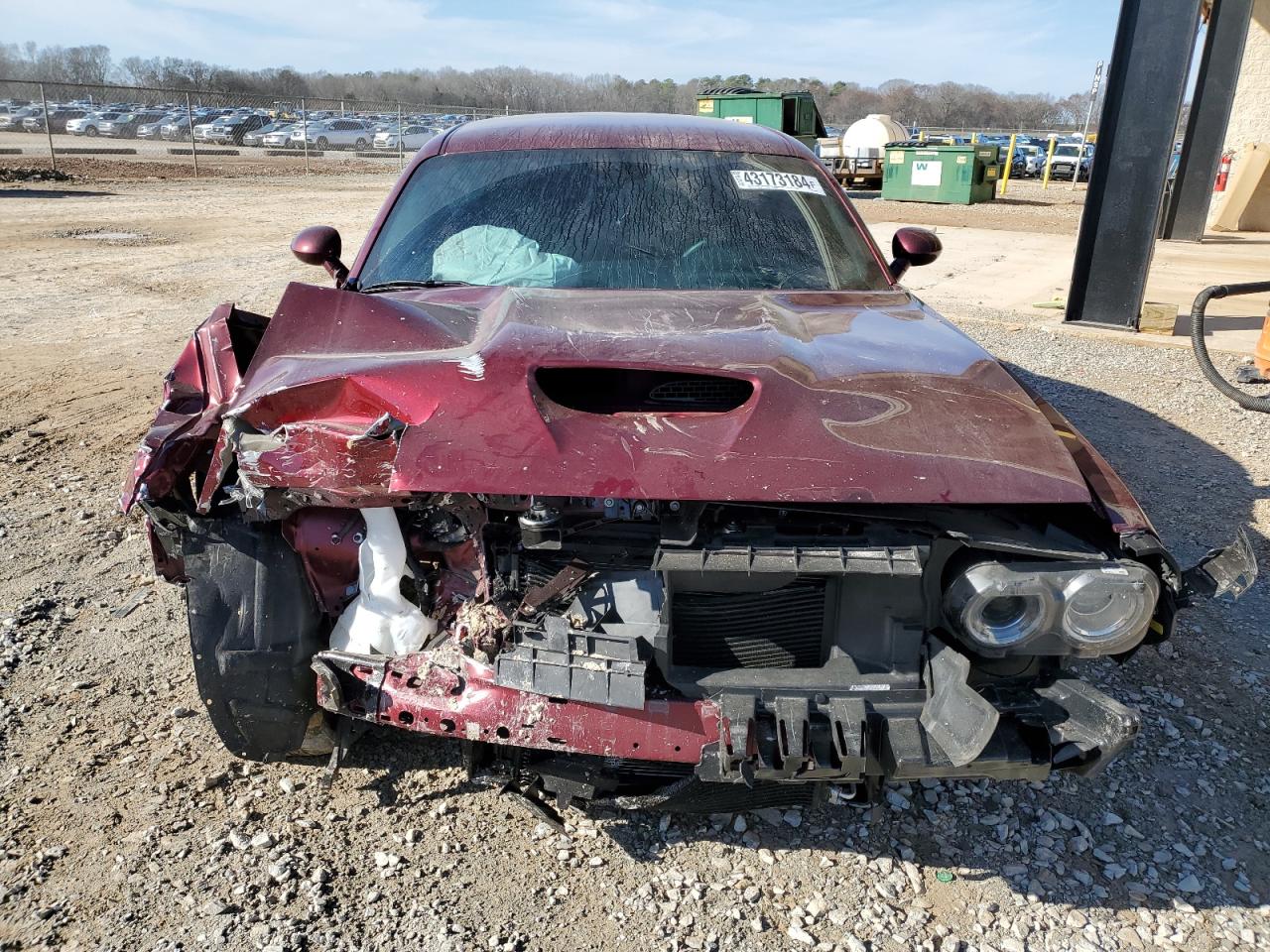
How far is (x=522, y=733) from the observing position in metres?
2.11

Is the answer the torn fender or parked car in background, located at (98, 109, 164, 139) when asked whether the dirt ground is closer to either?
the torn fender

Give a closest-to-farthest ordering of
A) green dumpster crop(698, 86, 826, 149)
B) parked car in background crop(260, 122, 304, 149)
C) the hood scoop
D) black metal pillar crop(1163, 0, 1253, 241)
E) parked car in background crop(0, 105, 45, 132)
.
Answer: the hood scoop < black metal pillar crop(1163, 0, 1253, 241) < green dumpster crop(698, 86, 826, 149) < parked car in background crop(260, 122, 304, 149) < parked car in background crop(0, 105, 45, 132)

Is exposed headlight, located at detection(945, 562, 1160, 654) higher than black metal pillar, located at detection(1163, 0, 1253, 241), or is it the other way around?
black metal pillar, located at detection(1163, 0, 1253, 241)

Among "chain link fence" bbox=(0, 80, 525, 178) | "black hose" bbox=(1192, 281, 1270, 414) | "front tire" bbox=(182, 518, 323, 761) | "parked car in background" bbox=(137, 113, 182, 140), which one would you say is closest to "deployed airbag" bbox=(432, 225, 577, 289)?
"front tire" bbox=(182, 518, 323, 761)

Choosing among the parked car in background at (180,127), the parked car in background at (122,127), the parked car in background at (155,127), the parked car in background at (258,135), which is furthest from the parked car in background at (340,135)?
the parked car in background at (122,127)

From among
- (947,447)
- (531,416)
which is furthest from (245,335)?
(947,447)

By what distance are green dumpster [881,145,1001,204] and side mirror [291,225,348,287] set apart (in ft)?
69.4

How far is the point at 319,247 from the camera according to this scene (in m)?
3.51

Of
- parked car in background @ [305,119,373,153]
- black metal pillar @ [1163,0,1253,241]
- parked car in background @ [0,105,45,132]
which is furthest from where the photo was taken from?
parked car in background @ [0,105,45,132]

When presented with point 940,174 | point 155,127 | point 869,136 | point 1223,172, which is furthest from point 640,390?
point 155,127

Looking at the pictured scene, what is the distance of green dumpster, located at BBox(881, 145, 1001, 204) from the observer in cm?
2192

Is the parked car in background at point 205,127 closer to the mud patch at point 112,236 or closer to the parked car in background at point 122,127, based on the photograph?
the parked car in background at point 122,127

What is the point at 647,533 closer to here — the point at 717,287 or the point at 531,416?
the point at 531,416

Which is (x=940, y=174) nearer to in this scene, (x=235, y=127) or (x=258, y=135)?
(x=258, y=135)
